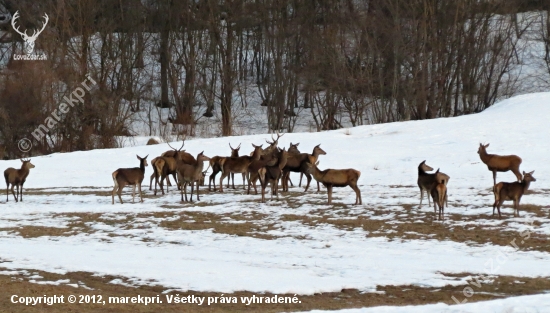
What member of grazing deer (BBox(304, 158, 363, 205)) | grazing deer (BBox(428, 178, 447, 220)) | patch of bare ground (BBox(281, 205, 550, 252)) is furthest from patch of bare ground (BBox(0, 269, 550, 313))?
grazing deer (BBox(304, 158, 363, 205))

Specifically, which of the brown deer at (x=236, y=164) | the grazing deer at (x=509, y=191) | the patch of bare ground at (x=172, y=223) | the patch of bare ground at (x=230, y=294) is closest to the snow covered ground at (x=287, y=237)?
the patch of bare ground at (x=172, y=223)

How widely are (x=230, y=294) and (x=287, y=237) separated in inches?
188

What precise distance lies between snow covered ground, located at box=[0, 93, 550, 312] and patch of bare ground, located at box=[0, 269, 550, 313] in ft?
1.02

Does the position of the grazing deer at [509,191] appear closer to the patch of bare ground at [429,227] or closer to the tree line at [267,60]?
the patch of bare ground at [429,227]

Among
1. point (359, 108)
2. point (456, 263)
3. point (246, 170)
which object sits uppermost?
point (359, 108)

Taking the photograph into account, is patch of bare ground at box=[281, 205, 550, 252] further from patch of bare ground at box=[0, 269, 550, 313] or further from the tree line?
the tree line

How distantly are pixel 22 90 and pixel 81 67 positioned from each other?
190 inches

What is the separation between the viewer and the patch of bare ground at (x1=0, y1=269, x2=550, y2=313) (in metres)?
9.78

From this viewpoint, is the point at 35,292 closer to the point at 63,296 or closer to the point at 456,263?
the point at 63,296

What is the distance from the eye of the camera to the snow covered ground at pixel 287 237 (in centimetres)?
1184

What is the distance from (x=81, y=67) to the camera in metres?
44.1

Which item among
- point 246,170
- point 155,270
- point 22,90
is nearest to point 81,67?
point 22,90

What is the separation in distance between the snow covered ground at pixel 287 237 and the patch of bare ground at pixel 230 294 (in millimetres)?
311

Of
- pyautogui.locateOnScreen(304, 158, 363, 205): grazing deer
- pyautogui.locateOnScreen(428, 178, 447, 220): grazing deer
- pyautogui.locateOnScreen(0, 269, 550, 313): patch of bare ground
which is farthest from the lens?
pyautogui.locateOnScreen(304, 158, 363, 205): grazing deer
